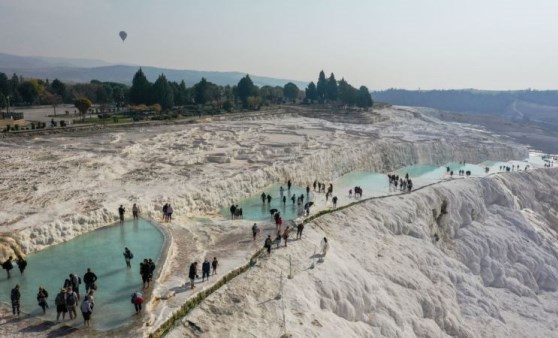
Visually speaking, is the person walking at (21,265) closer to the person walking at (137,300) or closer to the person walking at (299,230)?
the person walking at (137,300)

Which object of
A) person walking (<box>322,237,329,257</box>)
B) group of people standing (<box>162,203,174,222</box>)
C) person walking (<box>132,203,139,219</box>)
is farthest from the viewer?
group of people standing (<box>162,203,174,222</box>)

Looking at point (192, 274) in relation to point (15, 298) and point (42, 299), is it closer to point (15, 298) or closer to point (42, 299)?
point (42, 299)

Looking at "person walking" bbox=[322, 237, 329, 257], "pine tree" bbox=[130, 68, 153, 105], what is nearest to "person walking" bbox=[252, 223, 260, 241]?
"person walking" bbox=[322, 237, 329, 257]

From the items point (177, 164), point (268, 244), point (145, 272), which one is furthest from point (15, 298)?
point (177, 164)

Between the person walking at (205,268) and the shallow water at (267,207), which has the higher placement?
the person walking at (205,268)

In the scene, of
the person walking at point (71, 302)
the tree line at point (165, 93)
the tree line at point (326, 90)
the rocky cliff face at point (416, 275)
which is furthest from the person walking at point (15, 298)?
the tree line at point (326, 90)

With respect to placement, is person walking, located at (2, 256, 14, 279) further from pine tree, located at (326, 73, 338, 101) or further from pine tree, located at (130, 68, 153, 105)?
pine tree, located at (326, 73, 338, 101)
